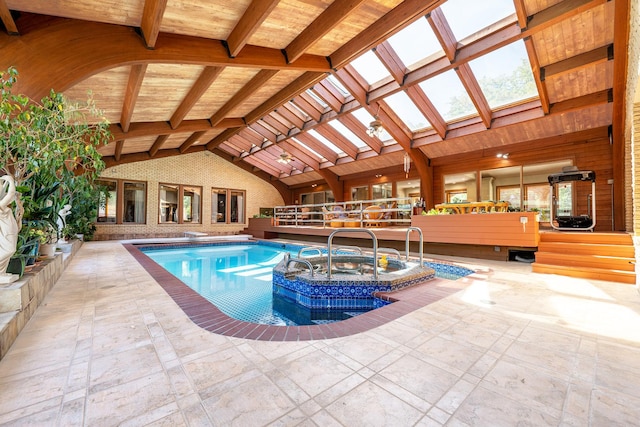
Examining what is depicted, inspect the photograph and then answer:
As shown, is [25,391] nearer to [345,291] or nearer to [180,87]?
[345,291]

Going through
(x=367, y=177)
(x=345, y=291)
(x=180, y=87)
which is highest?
(x=180, y=87)

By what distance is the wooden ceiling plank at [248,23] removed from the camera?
3.52 meters

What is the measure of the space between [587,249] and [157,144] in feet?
40.8

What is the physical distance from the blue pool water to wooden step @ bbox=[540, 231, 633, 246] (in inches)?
81.3

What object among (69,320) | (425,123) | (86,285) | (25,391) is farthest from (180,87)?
(425,123)

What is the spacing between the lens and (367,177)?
11820mm

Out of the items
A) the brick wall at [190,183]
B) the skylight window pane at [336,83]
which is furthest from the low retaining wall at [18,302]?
the brick wall at [190,183]

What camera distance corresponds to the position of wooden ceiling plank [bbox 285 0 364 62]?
384cm

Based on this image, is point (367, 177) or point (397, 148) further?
point (367, 177)

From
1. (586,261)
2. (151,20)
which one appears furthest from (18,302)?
(586,261)

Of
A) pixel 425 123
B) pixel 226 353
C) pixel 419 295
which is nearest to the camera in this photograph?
pixel 226 353

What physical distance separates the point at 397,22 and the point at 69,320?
17.8 feet

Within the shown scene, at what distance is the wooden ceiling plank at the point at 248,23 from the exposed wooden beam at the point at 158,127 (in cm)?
456

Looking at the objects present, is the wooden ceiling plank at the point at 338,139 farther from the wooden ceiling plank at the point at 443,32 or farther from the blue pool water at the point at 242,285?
the wooden ceiling plank at the point at 443,32
